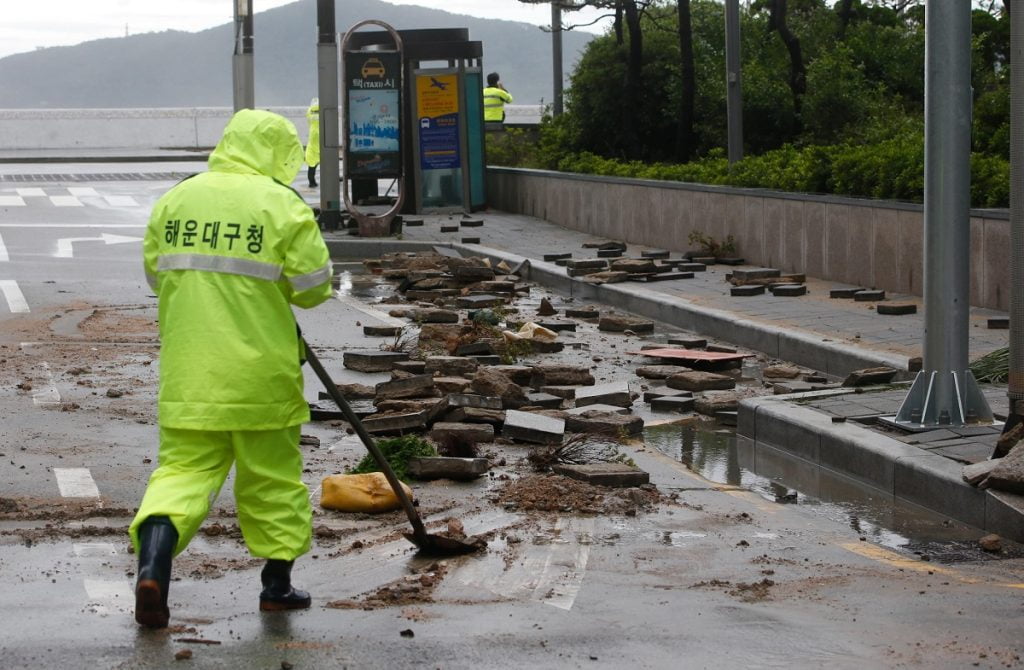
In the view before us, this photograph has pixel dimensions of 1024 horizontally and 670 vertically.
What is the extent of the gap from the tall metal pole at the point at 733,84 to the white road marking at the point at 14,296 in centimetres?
803

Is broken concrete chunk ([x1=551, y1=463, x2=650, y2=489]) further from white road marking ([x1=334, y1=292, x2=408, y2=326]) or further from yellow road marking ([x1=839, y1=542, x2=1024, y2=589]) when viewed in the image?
white road marking ([x1=334, y1=292, x2=408, y2=326])

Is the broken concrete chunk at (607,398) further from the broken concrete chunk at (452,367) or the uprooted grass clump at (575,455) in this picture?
the uprooted grass clump at (575,455)

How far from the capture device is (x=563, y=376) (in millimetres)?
10102

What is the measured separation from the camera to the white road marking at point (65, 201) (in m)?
25.8

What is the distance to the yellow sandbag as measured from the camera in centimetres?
666

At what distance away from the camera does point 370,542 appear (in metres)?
6.17

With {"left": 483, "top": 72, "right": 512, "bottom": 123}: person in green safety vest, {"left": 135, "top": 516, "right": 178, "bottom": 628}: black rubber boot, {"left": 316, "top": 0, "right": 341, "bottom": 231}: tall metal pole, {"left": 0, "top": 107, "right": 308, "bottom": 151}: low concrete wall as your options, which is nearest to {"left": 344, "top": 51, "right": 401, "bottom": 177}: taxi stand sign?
{"left": 316, "top": 0, "right": 341, "bottom": 231}: tall metal pole

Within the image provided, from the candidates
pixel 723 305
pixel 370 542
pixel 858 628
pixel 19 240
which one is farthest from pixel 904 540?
pixel 19 240

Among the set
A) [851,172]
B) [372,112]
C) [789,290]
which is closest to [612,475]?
[789,290]

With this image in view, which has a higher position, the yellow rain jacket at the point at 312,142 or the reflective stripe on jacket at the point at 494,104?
the reflective stripe on jacket at the point at 494,104

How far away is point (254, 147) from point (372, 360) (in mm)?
5430

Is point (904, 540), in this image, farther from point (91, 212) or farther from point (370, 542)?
point (91, 212)

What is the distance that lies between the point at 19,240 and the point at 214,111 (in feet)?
95.0

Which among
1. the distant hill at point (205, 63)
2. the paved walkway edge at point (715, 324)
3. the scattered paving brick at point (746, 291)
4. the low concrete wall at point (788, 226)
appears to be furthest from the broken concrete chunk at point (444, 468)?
the distant hill at point (205, 63)
